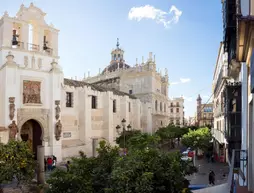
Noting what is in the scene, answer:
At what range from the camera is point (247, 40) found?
Result: 631cm

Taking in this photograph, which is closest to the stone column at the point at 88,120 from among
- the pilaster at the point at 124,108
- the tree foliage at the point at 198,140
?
the pilaster at the point at 124,108

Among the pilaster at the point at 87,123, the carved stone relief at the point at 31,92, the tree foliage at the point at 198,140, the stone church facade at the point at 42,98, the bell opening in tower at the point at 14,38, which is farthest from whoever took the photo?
the pilaster at the point at 87,123

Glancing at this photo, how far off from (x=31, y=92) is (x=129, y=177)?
16.5 m

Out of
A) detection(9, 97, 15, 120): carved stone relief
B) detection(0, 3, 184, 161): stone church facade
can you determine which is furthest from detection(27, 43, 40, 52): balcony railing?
detection(9, 97, 15, 120): carved stone relief

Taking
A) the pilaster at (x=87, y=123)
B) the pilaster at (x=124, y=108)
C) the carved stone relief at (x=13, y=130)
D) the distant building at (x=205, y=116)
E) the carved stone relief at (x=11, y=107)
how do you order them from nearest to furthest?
the carved stone relief at (x=13, y=130) < the carved stone relief at (x=11, y=107) < the pilaster at (x=87, y=123) < the pilaster at (x=124, y=108) < the distant building at (x=205, y=116)

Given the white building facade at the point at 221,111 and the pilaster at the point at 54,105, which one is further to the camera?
the white building facade at the point at 221,111

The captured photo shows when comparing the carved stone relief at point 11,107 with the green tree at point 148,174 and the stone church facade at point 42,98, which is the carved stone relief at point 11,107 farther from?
the green tree at point 148,174

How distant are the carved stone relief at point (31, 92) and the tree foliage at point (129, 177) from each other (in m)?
14.6

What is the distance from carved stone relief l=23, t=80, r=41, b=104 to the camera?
1912 centimetres

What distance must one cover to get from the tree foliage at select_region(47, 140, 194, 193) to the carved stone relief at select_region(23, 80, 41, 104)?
47.9ft

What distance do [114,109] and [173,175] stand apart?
24.5 meters

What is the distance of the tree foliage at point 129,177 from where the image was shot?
16.1 feet

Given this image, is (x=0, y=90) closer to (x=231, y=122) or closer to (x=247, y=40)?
(x=231, y=122)

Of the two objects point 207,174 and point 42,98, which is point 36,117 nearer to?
point 42,98
